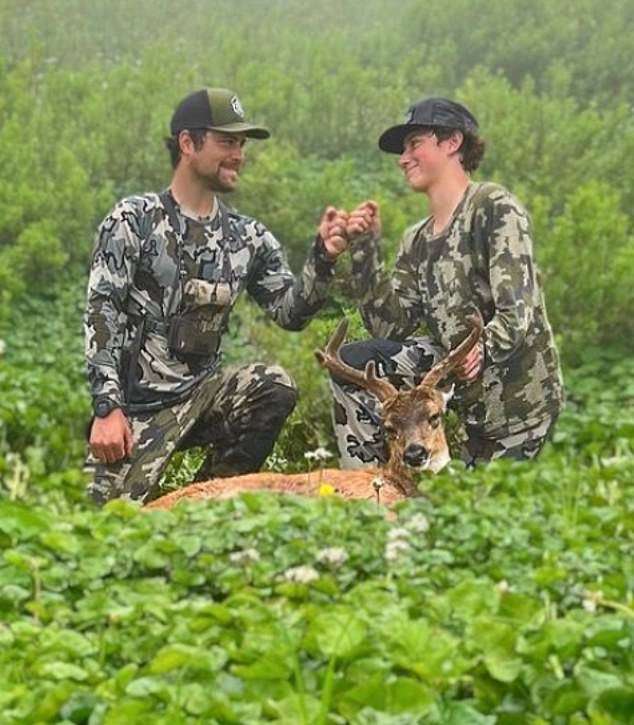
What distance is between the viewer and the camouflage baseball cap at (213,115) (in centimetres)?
659

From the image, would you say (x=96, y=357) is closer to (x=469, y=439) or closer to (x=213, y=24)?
(x=469, y=439)

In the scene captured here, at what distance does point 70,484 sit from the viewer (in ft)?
17.3

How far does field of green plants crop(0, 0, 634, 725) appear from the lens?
2979 millimetres

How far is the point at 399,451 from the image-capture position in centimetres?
600

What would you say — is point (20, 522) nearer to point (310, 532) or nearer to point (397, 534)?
point (310, 532)

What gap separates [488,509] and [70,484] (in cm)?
162

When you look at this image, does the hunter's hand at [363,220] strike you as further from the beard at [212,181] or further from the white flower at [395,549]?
the white flower at [395,549]

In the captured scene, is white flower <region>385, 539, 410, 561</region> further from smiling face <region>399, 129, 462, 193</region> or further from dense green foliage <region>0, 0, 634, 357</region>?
dense green foliage <region>0, 0, 634, 357</region>

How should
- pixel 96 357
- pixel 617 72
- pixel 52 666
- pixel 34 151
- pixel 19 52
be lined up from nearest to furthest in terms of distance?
pixel 52 666 < pixel 96 357 < pixel 34 151 < pixel 617 72 < pixel 19 52

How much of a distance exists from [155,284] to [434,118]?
1406 mm

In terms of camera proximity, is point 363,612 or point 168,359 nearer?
point 363,612

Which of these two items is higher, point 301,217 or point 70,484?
point 70,484

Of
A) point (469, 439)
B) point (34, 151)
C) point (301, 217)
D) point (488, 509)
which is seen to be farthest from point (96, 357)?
point (34, 151)

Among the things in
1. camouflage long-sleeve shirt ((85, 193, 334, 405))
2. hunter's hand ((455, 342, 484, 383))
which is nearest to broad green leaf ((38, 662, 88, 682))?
hunter's hand ((455, 342, 484, 383))
